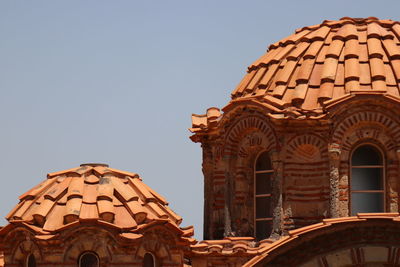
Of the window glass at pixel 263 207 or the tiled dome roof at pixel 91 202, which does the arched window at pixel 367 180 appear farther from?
the tiled dome roof at pixel 91 202

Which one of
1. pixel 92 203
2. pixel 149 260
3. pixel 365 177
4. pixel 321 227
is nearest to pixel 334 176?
pixel 365 177

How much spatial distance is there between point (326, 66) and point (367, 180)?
12.5 ft

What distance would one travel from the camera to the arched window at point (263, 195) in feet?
115

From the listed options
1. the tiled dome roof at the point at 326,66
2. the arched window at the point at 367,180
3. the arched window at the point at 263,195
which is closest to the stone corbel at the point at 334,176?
the arched window at the point at 367,180

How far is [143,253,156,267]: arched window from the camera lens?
3403 cm

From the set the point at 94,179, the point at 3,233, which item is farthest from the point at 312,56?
the point at 3,233

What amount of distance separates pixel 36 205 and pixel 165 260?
4.12 m

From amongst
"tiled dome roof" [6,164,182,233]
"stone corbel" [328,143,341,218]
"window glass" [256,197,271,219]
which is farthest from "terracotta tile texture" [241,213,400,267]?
"window glass" [256,197,271,219]

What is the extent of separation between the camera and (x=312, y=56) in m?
36.2

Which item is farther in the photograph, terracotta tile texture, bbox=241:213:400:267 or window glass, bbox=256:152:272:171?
window glass, bbox=256:152:272:171

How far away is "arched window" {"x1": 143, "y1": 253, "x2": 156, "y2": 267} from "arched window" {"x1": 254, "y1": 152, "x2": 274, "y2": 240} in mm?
3275

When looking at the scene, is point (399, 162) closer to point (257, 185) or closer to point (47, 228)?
point (257, 185)

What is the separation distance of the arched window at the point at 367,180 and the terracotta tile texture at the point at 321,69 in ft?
5.64

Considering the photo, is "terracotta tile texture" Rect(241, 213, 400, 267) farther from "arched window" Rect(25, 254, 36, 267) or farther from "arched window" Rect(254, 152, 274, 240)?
"arched window" Rect(25, 254, 36, 267)
